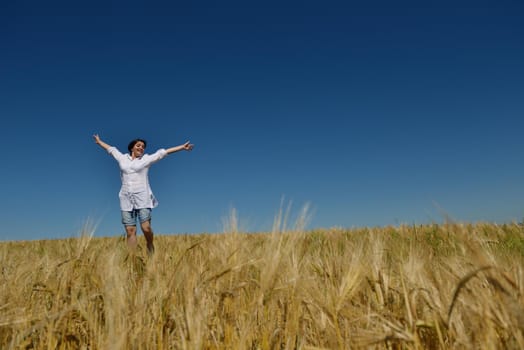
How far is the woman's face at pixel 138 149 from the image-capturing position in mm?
6781

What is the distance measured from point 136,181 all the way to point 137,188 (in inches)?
5.2

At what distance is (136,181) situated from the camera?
6629 mm

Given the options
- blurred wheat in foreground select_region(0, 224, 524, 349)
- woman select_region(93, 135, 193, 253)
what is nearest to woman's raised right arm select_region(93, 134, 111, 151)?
woman select_region(93, 135, 193, 253)

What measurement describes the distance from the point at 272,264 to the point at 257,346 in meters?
0.42

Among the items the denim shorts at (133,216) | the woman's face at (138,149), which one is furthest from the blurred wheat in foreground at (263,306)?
the woman's face at (138,149)

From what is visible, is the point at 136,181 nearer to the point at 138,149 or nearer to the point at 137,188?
the point at 137,188

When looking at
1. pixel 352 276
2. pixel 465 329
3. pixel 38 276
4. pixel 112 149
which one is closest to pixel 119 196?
pixel 112 149

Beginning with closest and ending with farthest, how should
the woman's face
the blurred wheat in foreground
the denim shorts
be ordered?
the blurred wheat in foreground < the denim shorts < the woman's face

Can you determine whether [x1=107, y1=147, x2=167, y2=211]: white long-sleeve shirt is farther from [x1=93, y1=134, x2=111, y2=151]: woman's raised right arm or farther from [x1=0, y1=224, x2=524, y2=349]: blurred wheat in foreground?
[x1=0, y1=224, x2=524, y2=349]: blurred wheat in foreground

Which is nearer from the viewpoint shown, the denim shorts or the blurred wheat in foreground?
the blurred wheat in foreground

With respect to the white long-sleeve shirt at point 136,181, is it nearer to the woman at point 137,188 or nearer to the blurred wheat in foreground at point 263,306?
the woman at point 137,188

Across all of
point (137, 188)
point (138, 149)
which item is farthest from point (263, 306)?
point (138, 149)

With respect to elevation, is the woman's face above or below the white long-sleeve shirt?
above

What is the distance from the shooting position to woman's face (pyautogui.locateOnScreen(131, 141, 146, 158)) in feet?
22.2
